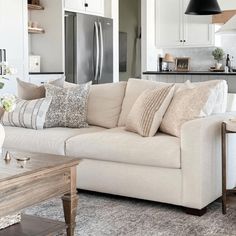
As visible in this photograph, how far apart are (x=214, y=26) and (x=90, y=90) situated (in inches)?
146

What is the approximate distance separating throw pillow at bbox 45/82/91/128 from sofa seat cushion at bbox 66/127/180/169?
0.46 meters

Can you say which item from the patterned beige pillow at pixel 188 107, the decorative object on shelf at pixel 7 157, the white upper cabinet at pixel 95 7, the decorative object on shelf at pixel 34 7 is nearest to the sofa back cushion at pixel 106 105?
the patterned beige pillow at pixel 188 107

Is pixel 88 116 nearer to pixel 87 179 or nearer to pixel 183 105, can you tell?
pixel 87 179

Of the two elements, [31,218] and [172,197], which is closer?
[31,218]

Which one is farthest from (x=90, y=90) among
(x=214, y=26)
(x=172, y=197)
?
(x=214, y=26)

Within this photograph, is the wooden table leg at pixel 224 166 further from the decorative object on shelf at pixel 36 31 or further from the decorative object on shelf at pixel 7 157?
the decorative object on shelf at pixel 36 31

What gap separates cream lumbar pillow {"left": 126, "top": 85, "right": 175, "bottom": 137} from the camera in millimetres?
3553

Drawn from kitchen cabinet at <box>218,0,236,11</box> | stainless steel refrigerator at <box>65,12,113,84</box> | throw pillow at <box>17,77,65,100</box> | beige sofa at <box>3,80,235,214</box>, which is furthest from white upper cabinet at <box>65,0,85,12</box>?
beige sofa at <box>3,80,235,214</box>

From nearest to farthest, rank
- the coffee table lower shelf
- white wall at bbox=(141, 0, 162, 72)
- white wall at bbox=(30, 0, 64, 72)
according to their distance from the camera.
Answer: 1. the coffee table lower shelf
2. white wall at bbox=(30, 0, 64, 72)
3. white wall at bbox=(141, 0, 162, 72)

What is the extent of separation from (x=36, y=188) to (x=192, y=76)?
484 centimetres

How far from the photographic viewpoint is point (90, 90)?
4418 millimetres

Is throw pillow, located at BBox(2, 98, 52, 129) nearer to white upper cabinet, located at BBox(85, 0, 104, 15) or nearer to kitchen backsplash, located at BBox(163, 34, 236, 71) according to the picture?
white upper cabinet, located at BBox(85, 0, 104, 15)

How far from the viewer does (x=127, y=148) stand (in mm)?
3395

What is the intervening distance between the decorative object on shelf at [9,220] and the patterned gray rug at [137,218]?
1.40ft
